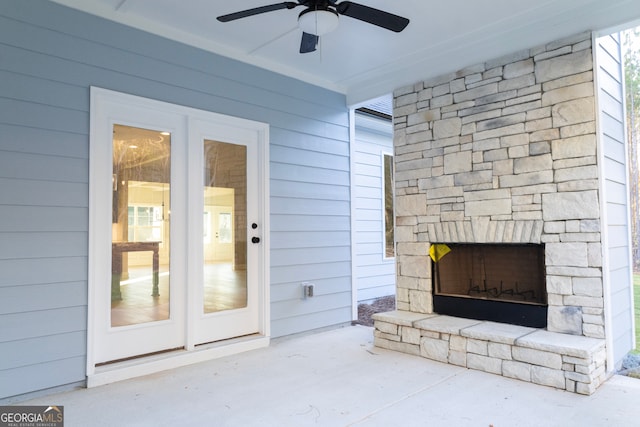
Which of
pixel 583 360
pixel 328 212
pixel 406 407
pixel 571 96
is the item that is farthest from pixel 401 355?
pixel 571 96

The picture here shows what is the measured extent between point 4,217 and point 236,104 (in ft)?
6.61

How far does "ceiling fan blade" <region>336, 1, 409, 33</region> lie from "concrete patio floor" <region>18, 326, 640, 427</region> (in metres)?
2.30

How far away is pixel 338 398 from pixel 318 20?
2304 millimetres

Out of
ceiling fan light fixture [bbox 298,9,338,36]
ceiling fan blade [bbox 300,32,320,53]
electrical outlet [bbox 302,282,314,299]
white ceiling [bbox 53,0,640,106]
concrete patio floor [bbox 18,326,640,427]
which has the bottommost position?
concrete patio floor [bbox 18,326,640,427]

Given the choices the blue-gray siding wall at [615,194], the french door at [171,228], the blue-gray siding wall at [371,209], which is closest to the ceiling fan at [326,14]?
the french door at [171,228]

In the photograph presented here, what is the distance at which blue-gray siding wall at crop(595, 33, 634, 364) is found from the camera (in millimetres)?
3105

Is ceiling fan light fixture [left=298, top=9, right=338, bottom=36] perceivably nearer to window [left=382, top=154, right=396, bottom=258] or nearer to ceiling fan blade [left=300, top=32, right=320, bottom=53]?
ceiling fan blade [left=300, top=32, right=320, bottom=53]

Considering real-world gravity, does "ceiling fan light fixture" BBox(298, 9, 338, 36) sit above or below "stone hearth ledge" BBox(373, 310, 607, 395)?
above

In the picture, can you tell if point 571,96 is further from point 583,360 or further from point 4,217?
point 4,217

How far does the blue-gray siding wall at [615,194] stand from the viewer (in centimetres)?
311

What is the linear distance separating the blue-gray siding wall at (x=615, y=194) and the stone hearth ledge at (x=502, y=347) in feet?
1.38

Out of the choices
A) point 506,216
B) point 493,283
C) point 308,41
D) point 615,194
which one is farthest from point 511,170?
point 308,41

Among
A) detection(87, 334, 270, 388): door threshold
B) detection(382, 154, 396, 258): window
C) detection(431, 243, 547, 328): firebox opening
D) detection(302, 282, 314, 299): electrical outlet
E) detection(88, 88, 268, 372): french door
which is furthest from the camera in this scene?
detection(382, 154, 396, 258): window

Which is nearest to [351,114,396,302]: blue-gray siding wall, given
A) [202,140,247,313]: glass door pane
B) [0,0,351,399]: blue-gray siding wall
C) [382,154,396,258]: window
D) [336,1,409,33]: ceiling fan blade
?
[382,154,396,258]: window
